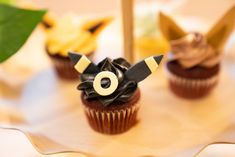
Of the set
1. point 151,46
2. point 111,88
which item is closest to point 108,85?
point 111,88

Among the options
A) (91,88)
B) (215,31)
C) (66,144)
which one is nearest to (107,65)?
(91,88)

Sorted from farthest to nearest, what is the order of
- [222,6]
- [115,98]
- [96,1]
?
[96,1]
[222,6]
[115,98]

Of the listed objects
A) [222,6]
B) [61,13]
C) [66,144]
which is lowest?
[66,144]

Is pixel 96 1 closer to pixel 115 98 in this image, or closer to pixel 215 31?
pixel 215 31

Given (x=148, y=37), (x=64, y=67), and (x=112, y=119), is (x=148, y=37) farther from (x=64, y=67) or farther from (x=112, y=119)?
(x=112, y=119)

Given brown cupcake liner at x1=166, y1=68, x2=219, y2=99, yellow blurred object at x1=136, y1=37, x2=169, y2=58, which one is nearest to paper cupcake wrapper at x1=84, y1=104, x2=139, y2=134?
brown cupcake liner at x1=166, y1=68, x2=219, y2=99

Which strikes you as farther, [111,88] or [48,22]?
[48,22]

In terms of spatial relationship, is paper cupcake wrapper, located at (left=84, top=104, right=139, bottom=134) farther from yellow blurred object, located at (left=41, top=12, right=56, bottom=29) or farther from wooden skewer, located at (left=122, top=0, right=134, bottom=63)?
yellow blurred object, located at (left=41, top=12, right=56, bottom=29)
